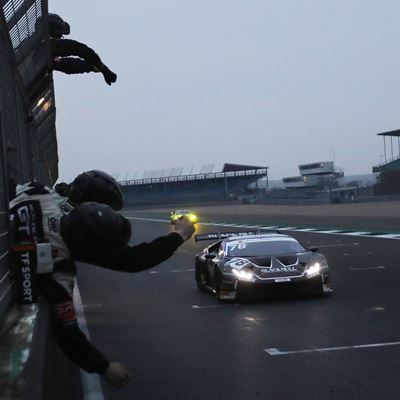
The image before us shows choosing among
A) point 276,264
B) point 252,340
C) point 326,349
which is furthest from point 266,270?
point 326,349

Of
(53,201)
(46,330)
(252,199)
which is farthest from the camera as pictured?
(252,199)

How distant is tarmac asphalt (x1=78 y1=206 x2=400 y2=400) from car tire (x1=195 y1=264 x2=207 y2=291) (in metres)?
0.24

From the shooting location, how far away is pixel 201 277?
538 inches

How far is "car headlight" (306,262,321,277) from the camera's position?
37.3ft

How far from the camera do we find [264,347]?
7773 millimetres

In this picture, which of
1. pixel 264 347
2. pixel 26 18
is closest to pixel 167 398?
→ pixel 264 347

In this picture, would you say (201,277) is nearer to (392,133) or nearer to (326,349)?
(326,349)

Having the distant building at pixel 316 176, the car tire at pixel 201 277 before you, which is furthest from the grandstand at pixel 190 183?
the car tire at pixel 201 277

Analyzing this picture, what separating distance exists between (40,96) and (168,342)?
447 centimetres

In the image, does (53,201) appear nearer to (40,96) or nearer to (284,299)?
(40,96)

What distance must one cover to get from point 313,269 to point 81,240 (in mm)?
9099

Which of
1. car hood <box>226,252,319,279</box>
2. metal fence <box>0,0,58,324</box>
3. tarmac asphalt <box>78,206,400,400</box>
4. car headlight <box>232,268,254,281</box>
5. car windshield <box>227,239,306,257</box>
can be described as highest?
metal fence <box>0,0,58,324</box>

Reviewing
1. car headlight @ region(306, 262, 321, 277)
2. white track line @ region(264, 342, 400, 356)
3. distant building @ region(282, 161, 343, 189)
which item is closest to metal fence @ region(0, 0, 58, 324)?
white track line @ region(264, 342, 400, 356)

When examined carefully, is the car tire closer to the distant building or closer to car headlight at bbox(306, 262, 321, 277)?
car headlight at bbox(306, 262, 321, 277)
